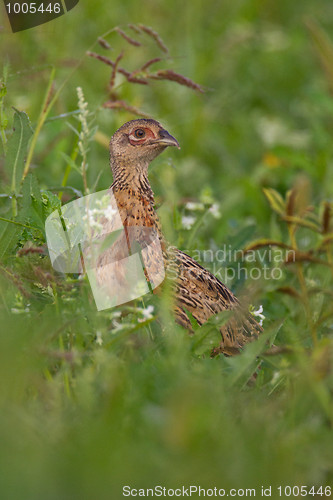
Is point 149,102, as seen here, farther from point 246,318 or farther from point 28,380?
point 28,380

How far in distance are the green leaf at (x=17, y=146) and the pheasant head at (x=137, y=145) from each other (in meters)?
0.42

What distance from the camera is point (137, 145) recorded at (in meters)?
4.01

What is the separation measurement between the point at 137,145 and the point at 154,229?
423 millimetres

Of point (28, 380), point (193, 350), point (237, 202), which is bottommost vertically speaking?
point (237, 202)

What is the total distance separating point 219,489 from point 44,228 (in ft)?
5.21

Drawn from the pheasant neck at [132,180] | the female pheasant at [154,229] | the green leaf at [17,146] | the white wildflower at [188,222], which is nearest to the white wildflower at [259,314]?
the female pheasant at [154,229]

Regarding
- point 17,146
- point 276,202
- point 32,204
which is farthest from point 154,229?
point 276,202

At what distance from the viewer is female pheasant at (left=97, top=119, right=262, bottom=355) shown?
3807mm

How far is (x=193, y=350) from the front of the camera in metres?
3.33

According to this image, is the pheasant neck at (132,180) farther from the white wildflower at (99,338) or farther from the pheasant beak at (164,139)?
the white wildflower at (99,338)

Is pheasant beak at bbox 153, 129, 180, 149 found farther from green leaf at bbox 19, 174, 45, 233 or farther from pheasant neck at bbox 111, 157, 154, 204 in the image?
green leaf at bbox 19, 174, 45, 233

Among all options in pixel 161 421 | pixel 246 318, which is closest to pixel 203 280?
pixel 246 318

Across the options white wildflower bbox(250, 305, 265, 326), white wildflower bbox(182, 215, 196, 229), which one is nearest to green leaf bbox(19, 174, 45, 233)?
white wildflower bbox(250, 305, 265, 326)

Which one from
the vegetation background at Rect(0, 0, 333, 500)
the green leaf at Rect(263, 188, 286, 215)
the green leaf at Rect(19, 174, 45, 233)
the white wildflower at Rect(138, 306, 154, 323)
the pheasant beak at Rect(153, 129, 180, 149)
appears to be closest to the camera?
the vegetation background at Rect(0, 0, 333, 500)
